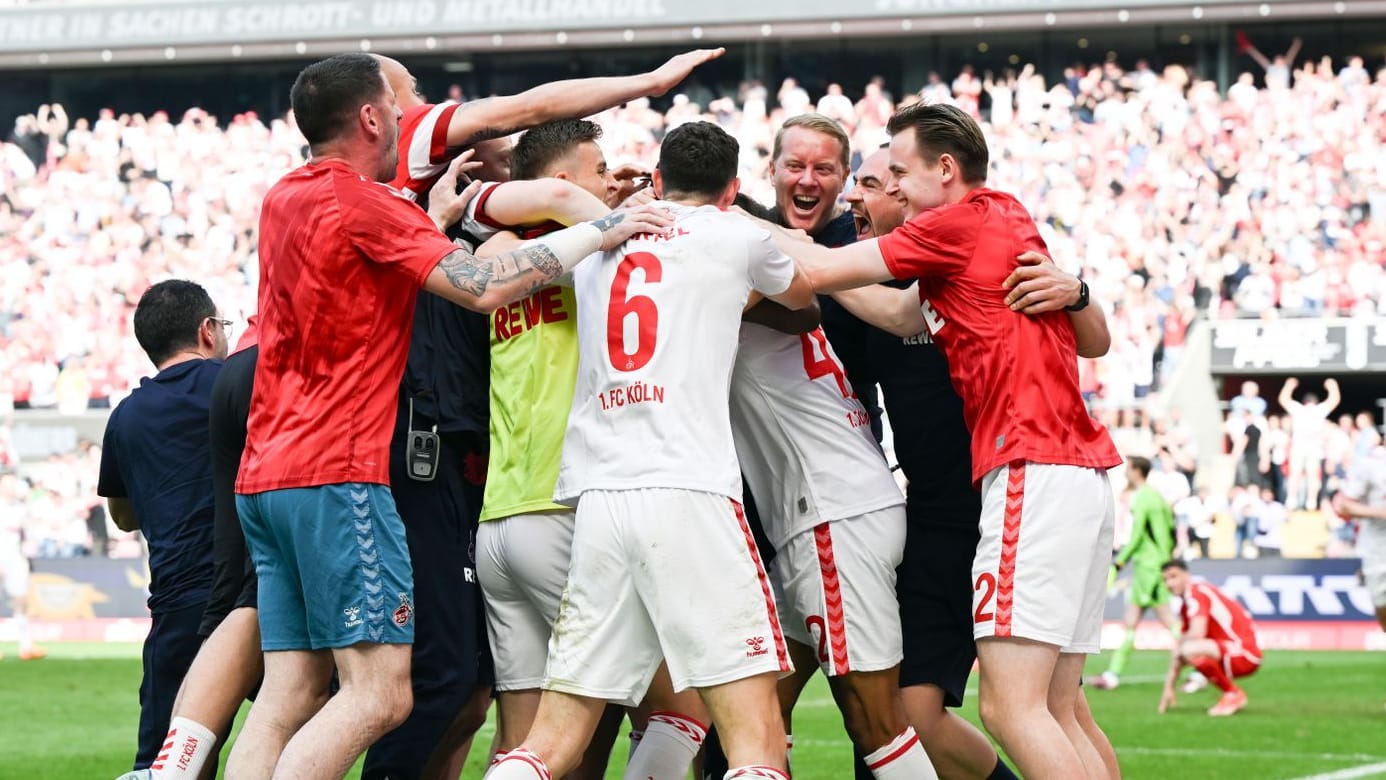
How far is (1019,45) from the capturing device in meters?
30.0

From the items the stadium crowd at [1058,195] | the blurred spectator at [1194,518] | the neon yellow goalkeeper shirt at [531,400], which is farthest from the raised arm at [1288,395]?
the neon yellow goalkeeper shirt at [531,400]

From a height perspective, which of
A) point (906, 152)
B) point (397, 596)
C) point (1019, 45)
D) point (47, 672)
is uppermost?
point (1019, 45)

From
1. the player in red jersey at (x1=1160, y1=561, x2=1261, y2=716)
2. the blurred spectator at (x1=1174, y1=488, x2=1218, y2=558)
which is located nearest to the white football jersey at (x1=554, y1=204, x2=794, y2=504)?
the player in red jersey at (x1=1160, y1=561, x2=1261, y2=716)

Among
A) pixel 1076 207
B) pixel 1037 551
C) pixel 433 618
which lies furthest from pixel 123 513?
pixel 1076 207

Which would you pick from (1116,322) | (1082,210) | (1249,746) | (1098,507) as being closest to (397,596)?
(1098,507)

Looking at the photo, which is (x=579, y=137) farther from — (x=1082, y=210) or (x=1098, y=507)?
(x=1082, y=210)

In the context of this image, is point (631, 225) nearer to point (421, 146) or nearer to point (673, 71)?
point (673, 71)

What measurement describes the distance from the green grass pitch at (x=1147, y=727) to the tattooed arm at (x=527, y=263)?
4.97 m

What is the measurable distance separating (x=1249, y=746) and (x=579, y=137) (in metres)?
7.06

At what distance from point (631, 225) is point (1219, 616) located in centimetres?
974

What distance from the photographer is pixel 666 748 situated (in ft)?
19.4

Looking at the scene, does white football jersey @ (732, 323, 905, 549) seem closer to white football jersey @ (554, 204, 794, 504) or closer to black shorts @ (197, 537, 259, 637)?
white football jersey @ (554, 204, 794, 504)

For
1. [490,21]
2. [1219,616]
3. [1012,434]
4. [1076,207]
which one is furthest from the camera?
[490,21]

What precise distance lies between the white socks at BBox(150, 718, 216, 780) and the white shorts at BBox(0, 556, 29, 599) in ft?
53.9
